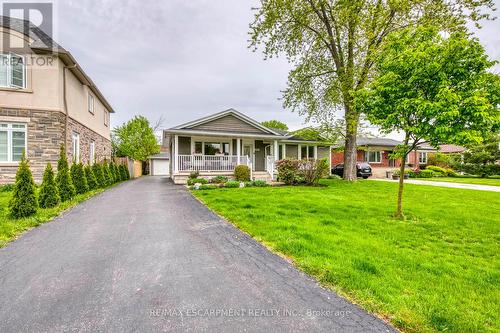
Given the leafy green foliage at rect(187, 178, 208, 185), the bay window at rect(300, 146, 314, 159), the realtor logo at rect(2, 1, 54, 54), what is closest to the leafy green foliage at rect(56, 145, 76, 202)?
the realtor logo at rect(2, 1, 54, 54)

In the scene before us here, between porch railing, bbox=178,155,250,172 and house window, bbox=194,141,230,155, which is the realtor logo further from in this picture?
house window, bbox=194,141,230,155

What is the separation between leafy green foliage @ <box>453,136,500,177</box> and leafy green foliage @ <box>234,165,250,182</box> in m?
21.7

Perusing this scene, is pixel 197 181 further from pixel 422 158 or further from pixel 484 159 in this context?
pixel 422 158

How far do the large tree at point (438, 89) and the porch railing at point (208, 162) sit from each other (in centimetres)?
1173

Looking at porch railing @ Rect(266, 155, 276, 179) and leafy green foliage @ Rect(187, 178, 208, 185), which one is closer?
leafy green foliage @ Rect(187, 178, 208, 185)

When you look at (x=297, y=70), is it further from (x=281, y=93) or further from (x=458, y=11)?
(x=458, y=11)

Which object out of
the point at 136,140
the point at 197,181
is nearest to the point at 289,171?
the point at 197,181

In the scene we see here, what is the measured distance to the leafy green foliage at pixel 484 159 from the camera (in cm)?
2408

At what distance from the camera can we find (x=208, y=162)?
56.2 ft

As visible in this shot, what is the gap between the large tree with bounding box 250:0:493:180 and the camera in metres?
14.5

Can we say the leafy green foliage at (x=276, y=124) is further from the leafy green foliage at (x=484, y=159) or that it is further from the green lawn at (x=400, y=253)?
the green lawn at (x=400, y=253)

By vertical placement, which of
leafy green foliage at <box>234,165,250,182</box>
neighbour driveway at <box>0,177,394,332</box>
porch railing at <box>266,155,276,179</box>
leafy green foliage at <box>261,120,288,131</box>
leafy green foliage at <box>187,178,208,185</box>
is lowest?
neighbour driveway at <box>0,177,394,332</box>

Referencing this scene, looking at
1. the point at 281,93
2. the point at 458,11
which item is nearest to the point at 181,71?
the point at 281,93

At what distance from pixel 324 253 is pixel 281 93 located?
625 inches
